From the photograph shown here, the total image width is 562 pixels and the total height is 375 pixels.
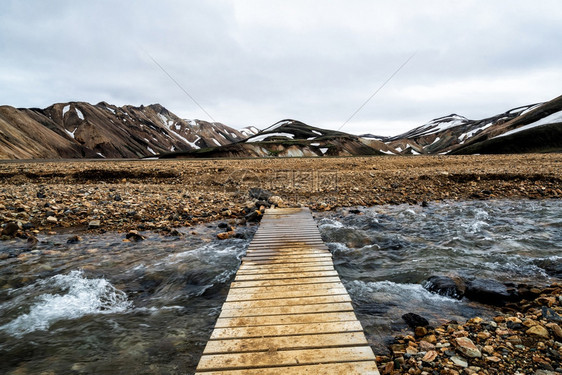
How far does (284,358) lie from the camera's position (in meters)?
3.76

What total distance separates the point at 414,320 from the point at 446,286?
1814mm

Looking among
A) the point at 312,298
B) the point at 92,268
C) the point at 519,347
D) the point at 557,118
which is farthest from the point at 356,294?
the point at 557,118

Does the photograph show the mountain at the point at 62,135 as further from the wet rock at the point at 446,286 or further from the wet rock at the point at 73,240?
the wet rock at the point at 446,286

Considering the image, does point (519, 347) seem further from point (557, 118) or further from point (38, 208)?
point (557, 118)

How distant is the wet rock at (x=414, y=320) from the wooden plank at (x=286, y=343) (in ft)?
5.45

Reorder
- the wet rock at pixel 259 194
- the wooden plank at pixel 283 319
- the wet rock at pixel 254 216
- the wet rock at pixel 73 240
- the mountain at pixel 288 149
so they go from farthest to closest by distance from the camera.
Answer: the mountain at pixel 288 149
the wet rock at pixel 259 194
the wet rock at pixel 254 216
the wet rock at pixel 73 240
the wooden plank at pixel 283 319

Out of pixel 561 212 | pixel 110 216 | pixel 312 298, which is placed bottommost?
pixel 561 212

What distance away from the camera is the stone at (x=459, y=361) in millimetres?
3855

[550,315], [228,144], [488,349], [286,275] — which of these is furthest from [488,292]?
[228,144]

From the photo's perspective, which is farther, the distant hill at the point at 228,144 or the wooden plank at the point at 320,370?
the distant hill at the point at 228,144

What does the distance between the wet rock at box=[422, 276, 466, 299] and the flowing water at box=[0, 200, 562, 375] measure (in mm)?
255

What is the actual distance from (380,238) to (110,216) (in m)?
10.8

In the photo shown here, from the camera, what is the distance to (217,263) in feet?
28.5

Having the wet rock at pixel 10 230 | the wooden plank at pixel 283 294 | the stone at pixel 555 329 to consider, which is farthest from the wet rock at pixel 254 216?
the stone at pixel 555 329
